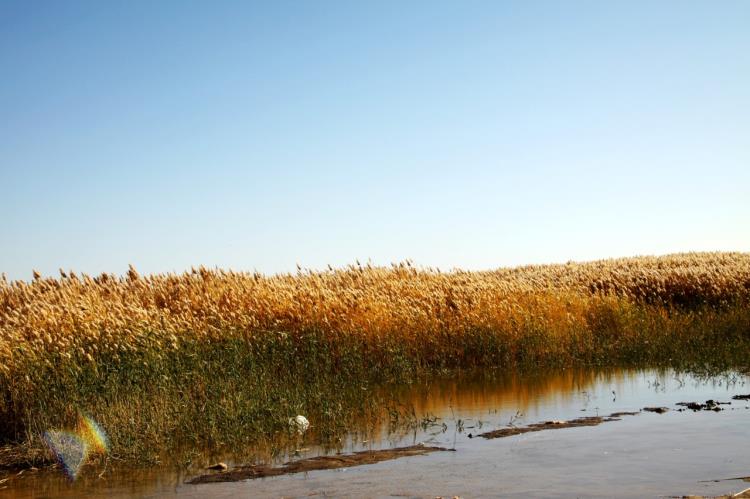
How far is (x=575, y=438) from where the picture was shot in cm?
878

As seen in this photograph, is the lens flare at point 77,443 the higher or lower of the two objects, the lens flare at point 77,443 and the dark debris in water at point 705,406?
the higher

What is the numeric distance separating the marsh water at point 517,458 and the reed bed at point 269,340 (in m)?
0.96

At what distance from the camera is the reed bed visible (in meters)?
10.5

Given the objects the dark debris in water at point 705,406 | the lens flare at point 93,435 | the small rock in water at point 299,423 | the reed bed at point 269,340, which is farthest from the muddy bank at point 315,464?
Answer: the dark debris in water at point 705,406

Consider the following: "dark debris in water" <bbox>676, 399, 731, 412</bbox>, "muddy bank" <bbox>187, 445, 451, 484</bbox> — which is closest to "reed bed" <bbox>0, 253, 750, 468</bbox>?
"muddy bank" <bbox>187, 445, 451, 484</bbox>

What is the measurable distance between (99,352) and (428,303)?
7.73m

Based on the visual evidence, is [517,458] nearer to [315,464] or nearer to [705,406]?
[315,464]

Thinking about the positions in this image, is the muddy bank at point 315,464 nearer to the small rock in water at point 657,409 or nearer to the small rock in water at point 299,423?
the small rock in water at point 299,423

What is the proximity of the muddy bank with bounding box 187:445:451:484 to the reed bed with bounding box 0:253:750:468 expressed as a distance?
137 cm

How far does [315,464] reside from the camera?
8188 mm

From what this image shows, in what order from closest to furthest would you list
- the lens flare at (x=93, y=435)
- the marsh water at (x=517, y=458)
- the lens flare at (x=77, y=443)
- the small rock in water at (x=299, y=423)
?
the marsh water at (x=517, y=458), the lens flare at (x=77, y=443), the lens flare at (x=93, y=435), the small rock in water at (x=299, y=423)

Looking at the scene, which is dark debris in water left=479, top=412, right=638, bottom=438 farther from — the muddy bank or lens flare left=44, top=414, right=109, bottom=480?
lens flare left=44, top=414, right=109, bottom=480

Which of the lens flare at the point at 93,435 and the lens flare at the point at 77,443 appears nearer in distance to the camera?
the lens flare at the point at 77,443

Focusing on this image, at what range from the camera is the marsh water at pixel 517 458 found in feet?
22.1
